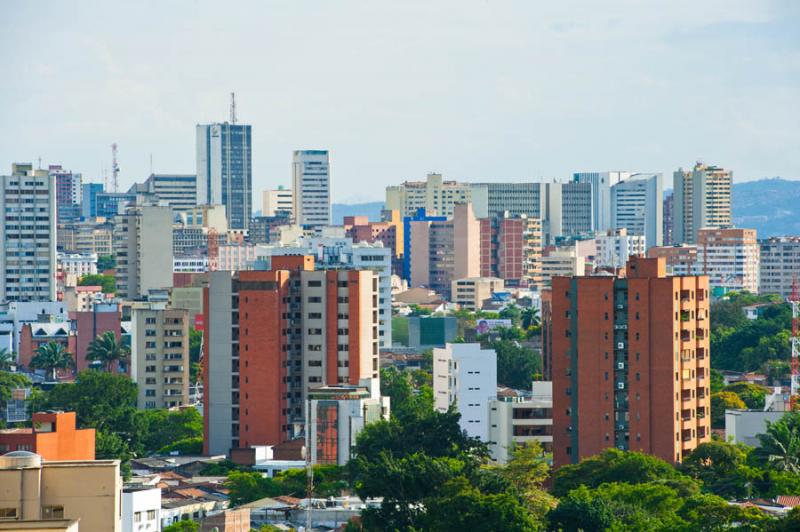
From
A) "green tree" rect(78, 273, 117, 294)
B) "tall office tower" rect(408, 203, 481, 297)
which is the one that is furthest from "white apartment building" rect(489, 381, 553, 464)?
"tall office tower" rect(408, 203, 481, 297)

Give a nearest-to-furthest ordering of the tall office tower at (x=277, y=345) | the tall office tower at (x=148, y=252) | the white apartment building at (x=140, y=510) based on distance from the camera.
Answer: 1. the white apartment building at (x=140, y=510)
2. the tall office tower at (x=277, y=345)
3. the tall office tower at (x=148, y=252)

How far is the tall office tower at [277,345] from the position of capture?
73812 mm

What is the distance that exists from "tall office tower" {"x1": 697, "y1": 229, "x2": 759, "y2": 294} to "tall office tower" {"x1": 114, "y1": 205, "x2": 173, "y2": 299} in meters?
60.3

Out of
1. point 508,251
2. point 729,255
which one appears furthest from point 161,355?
point 729,255

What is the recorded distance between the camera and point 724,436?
6762 centimetres

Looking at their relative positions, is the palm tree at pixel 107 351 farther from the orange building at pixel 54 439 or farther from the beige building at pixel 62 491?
the beige building at pixel 62 491

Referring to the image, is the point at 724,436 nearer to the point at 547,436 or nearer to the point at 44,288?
the point at 547,436

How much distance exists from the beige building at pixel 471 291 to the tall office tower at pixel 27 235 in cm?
4214

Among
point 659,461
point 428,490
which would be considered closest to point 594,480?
point 659,461

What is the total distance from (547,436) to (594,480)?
11.9m

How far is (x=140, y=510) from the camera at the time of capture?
129ft

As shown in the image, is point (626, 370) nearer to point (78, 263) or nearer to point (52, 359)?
point (52, 359)

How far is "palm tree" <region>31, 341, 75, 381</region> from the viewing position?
10644cm

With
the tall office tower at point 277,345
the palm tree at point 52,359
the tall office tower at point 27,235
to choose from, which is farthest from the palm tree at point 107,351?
the tall office tower at point 277,345
